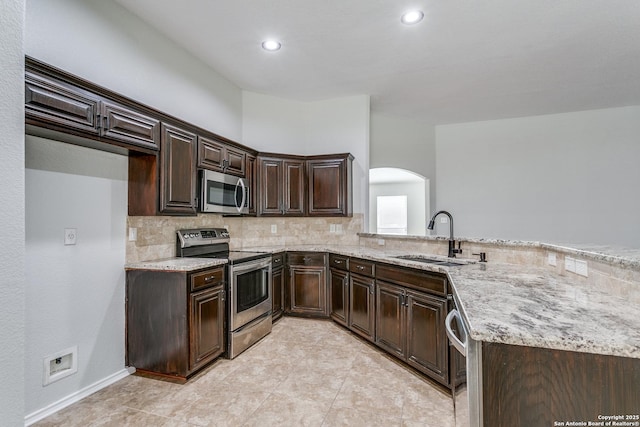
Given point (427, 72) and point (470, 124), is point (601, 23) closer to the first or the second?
point (427, 72)

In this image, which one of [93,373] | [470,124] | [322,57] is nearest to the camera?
[93,373]

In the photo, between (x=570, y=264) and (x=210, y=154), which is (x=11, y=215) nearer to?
(x=210, y=154)

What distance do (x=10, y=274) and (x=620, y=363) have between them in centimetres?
177

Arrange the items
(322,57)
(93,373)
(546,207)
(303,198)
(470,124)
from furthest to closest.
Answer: (470,124)
(546,207)
(303,198)
(322,57)
(93,373)

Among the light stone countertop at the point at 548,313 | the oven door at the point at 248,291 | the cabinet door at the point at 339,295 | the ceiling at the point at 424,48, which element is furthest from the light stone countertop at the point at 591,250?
the ceiling at the point at 424,48

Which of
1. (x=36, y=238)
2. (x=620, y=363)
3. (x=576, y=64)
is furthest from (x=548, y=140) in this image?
(x=36, y=238)

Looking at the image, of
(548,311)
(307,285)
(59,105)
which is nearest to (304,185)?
(307,285)

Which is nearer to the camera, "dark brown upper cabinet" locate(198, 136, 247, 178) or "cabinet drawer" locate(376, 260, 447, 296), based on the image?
"cabinet drawer" locate(376, 260, 447, 296)

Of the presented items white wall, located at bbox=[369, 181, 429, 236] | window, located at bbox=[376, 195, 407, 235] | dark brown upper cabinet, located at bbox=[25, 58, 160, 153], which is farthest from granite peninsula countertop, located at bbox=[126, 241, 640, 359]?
window, located at bbox=[376, 195, 407, 235]

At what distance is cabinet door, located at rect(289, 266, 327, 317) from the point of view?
3.62m

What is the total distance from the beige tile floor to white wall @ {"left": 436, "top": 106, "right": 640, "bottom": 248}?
11.1 feet

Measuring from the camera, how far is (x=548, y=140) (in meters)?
4.86

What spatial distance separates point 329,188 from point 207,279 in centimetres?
197

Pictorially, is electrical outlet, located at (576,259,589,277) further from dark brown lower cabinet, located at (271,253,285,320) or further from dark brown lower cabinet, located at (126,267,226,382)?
dark brown lower cabinet, located at (271,253,285,320)
